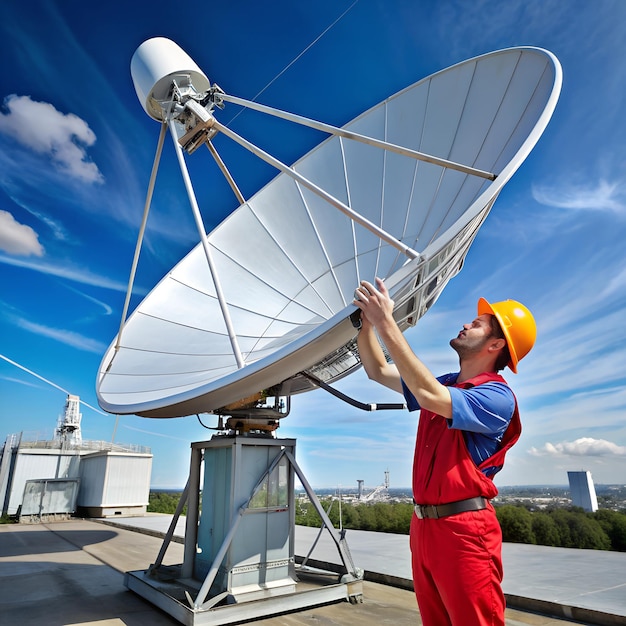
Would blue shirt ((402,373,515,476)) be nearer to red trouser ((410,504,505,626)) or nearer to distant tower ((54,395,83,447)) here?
red trouser ((410,504,505,626))

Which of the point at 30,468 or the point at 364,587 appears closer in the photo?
the point at 364,587

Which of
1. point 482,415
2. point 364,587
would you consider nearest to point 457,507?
point 482,415

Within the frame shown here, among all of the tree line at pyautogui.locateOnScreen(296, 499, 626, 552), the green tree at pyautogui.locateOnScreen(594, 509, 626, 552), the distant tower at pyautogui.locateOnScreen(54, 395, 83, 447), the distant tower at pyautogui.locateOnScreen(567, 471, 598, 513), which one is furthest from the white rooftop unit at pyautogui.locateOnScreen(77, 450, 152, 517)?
the green tree at pyautogui.locateOnScreen(594, 509, 626, 552)

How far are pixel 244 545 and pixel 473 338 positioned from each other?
562cm

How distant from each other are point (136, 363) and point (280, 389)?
2.49 metres

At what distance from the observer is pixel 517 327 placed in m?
2.79

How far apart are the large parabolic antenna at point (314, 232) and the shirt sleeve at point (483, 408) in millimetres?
1818

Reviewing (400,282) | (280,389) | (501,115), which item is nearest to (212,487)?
(280,389)

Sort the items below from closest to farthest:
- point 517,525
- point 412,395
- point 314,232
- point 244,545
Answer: point 412,395 → point 244,545 → point 314,232 → point 517,525

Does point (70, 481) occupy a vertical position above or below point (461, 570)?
above

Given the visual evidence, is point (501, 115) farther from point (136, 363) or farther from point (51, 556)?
point (51, 556)

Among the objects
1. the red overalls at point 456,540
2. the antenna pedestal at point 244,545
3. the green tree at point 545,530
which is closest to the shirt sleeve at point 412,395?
the red overalls at point 456,540

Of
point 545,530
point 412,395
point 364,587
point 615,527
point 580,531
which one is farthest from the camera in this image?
point 545,530

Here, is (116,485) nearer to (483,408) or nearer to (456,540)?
(456,540)
